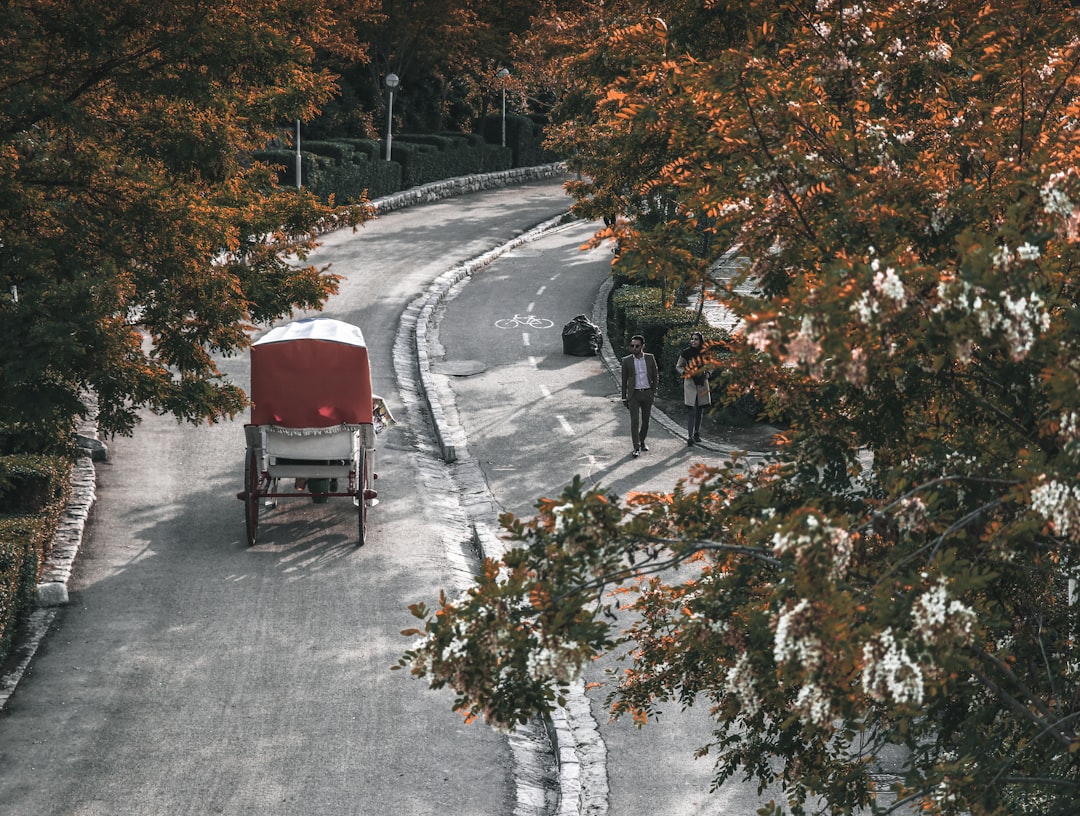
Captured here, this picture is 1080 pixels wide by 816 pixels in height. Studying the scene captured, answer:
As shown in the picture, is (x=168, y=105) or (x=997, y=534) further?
(x=168, y=105)

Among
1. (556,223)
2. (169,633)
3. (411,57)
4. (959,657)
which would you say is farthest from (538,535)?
(411,57)

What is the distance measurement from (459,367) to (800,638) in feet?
64.7

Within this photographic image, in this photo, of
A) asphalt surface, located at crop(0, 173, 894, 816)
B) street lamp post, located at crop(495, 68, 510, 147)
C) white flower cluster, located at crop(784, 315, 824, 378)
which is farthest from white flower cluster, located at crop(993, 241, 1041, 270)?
street lamp post, located at crop(495, 68, 510, 147)

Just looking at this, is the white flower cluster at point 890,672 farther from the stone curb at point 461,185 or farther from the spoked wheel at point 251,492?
A: the stone curb at point 461,185

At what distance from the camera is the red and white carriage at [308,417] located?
14531 mm

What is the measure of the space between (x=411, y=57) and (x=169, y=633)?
38.4 m

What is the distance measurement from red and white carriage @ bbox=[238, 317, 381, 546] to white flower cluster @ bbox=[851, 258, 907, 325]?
34.8ft

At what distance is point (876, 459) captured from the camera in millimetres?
6094

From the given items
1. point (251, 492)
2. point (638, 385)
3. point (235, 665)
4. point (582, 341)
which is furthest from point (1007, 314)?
point (582, 341)

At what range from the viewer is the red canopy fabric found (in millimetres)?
14617

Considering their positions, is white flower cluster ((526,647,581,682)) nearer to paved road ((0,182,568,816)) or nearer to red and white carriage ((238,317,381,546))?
paved road ((0,182,568,816))

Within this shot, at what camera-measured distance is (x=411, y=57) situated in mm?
47375

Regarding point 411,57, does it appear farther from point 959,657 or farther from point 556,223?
point 959,657

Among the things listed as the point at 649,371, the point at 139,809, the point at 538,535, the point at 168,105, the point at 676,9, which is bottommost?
the point at 139,809
